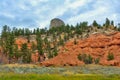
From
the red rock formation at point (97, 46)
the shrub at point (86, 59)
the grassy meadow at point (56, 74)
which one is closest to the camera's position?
the grassy meadow at point (56, 74)

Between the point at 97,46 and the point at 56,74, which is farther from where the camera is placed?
the point at 97,46

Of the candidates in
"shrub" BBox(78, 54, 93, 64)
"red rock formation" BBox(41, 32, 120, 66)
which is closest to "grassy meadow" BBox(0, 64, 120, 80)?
"shrub" BBox(78, 54, 93, 64)

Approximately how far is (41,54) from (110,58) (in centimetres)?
4304

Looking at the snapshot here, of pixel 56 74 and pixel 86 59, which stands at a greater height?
pixel 56 74

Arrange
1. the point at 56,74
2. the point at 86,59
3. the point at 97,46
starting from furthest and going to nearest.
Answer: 1. the point at 97,46
2. the point at 86,59
3. the point at 56,74

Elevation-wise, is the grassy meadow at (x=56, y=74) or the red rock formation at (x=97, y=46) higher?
the red rock formation at (x=97, y=46)

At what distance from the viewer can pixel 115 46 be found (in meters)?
182

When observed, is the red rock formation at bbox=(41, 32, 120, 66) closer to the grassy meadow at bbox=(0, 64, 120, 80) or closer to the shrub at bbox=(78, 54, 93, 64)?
the shrub at bbox=(78, 54, 93, 64)

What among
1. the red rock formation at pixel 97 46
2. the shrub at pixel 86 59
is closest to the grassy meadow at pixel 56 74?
the shrub at pixel 86 59

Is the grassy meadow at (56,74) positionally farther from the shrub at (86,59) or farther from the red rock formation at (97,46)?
the red rock formation at (97,46)

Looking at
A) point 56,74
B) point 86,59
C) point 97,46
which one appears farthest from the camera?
point 97,46

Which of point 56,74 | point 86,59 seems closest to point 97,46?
point 86,59

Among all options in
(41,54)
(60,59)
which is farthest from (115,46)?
(60,59)

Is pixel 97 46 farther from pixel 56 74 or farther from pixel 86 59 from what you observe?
pixel 56 74
